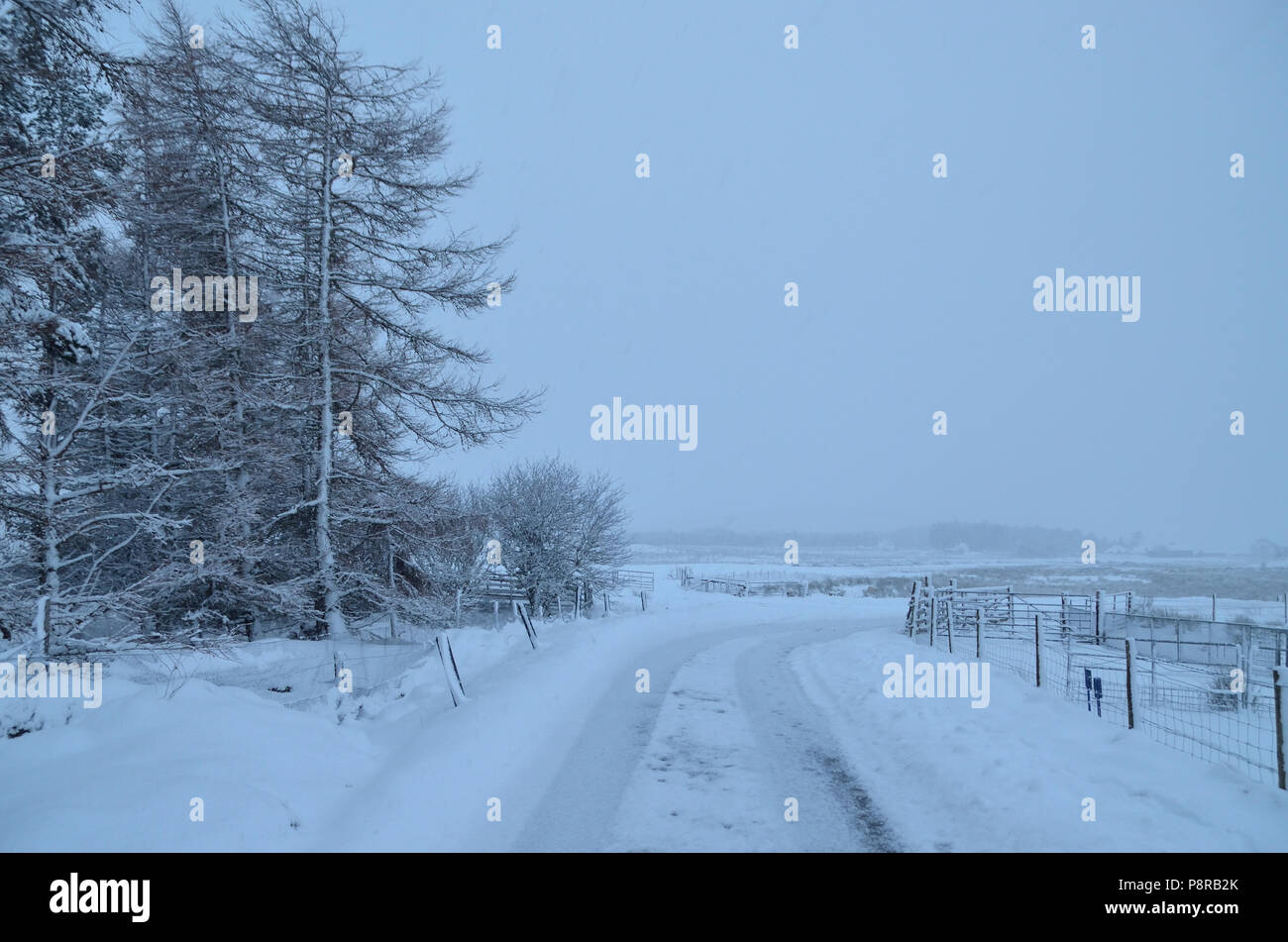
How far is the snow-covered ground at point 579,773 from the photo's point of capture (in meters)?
4.89

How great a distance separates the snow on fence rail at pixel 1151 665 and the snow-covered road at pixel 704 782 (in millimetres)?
3610

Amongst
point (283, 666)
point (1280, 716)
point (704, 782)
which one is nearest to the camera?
point (1280, 716)

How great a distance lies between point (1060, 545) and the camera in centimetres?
14200

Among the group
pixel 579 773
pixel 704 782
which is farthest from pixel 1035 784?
pixel 579 773

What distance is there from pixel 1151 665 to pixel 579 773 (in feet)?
48.7

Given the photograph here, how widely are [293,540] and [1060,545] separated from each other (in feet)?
515

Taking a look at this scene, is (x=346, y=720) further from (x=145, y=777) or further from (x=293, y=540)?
(x=293, y=540)

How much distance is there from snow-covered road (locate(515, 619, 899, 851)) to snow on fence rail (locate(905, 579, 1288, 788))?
3.61 meters

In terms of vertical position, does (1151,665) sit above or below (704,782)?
below

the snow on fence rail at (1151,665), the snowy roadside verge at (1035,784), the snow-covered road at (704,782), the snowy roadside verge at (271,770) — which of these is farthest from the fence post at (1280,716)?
the snowy roadside verge at (271,770)

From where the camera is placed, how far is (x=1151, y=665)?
1561cm

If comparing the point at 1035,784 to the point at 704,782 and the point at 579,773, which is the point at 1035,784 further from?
the point at 579,773

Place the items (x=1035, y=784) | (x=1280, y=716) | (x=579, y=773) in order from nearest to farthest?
1. (x=1280, y=716)
2. (x=1035, y=784)
3. (x=579, y=773)
